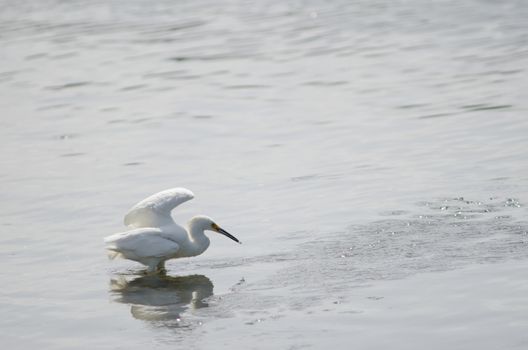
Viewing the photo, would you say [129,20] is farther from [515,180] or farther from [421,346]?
[421,346]

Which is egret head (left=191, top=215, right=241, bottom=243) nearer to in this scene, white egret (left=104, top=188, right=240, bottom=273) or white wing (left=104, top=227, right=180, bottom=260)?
white egret (left=104, top=188, right=240, bottom=273)

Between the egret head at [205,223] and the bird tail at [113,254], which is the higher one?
the egret head at [205,223]

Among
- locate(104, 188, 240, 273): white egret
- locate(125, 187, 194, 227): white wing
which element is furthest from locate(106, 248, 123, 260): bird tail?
locate(125, 187, 194, 227): white wing

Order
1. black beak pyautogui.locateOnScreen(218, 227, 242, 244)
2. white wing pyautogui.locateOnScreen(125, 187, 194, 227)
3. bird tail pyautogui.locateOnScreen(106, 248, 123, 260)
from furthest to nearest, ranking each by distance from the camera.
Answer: black beak pyautogui.locateOnScreen(218, 227, 242, 244)
white wing pyautogui.locateOnScreen(125, 187, 194, 227)
bird tail pyautogui.locateOnScreen(106, 248, 123, 260)

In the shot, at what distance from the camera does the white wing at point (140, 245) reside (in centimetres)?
1066

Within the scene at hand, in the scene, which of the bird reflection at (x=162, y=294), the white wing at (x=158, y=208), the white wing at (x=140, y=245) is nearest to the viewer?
the bird reflection at (x=162, y=294)

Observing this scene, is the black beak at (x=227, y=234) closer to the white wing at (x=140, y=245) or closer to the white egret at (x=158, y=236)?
the white egret at (x=158, y=236)

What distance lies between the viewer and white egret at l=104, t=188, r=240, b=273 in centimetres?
1070

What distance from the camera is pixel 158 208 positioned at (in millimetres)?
11133

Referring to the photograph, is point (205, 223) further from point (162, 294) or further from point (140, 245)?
point (162, 294)

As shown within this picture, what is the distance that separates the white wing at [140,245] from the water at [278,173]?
308 mm

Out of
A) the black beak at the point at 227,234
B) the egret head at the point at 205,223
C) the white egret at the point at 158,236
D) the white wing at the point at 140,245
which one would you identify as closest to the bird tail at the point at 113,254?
the white egret at the point at 158,236

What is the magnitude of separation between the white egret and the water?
24 centimetres

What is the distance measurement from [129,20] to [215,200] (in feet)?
55.0
